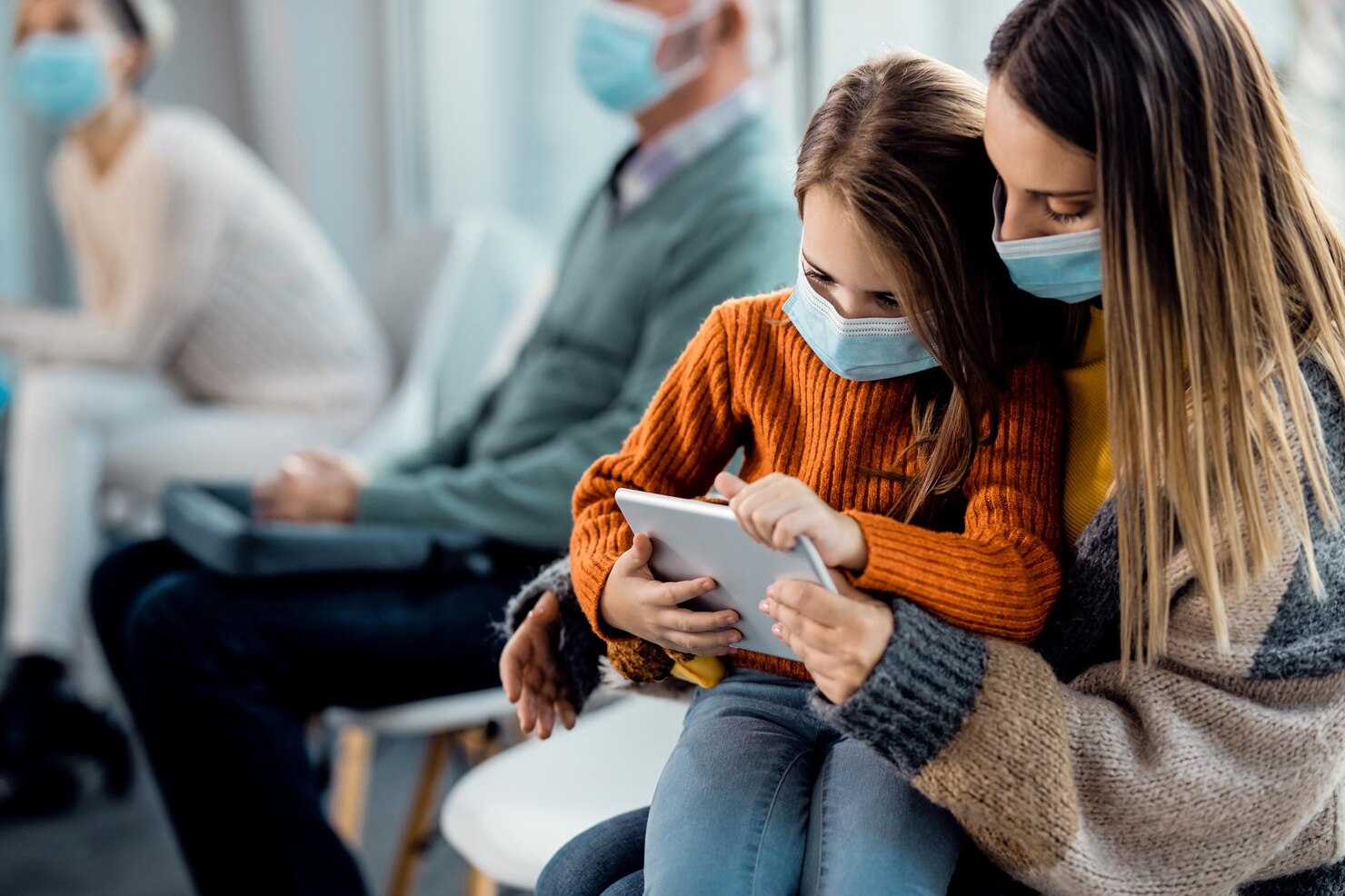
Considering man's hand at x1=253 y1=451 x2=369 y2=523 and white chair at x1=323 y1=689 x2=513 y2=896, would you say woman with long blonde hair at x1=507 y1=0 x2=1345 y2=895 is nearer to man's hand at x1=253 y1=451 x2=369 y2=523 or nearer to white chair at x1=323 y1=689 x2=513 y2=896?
white chair at x1=323 y1=689 x2=513 y2=896

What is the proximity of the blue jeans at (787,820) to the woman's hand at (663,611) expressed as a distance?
0.21ft

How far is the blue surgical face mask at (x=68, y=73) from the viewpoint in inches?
93.0

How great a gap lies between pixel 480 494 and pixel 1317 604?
981 millimetres

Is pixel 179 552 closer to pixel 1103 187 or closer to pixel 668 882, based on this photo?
pixel 668 882

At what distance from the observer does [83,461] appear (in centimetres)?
219

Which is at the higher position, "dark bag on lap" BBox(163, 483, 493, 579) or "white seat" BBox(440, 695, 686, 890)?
"dark bag on lap" BBox(163, 483, 493, 579)

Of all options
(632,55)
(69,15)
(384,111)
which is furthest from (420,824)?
(384,111)

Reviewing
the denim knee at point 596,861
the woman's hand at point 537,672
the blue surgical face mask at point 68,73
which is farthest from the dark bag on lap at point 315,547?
the blue surgical face mask at point 68,73

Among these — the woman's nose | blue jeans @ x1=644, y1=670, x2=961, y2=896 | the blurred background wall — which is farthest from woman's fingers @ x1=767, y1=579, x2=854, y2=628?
the blurred background wall

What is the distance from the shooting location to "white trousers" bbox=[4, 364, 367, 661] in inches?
83.0

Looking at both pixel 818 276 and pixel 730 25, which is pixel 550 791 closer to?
pixel 818 276

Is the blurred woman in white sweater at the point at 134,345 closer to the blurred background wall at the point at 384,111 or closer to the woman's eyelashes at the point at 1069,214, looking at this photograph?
the blurred background wall at the point at 384,111

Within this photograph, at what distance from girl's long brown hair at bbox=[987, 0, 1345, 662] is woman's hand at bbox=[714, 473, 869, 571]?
16 centimetres

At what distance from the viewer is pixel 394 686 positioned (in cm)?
141
